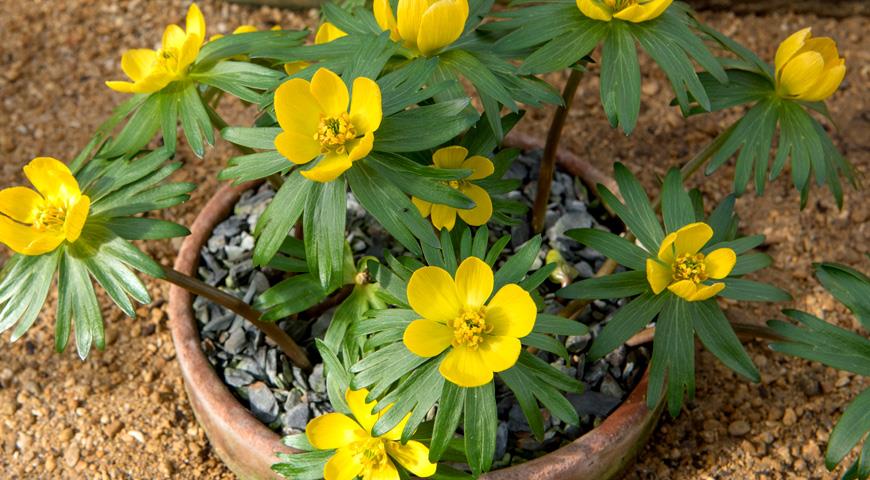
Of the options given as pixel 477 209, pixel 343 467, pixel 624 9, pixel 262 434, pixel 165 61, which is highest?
pixel 624 9

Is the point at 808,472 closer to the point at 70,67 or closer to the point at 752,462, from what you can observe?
the point at 752,462

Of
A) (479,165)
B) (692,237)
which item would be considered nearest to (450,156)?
(479,165)

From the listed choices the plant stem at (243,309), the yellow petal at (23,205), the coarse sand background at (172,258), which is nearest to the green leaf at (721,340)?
the coarse sand background at (172,258)

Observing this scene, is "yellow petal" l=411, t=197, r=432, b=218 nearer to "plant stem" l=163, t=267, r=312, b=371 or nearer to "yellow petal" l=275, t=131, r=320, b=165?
"yellow petal" l=275, t=131, r=320, b=165

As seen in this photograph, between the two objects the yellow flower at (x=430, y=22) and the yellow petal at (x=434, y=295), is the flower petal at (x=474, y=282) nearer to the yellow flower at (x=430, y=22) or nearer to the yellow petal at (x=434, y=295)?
the yellow petal at (x=434, y=295)

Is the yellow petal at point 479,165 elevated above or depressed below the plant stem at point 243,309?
above

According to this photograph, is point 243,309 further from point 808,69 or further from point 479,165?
point 808,69

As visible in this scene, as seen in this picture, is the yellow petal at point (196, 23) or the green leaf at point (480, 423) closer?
the green leaf at point (480, 423)

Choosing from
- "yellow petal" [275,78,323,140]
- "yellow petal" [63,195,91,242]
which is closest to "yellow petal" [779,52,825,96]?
"yellow petal" [275,78,323,140]
